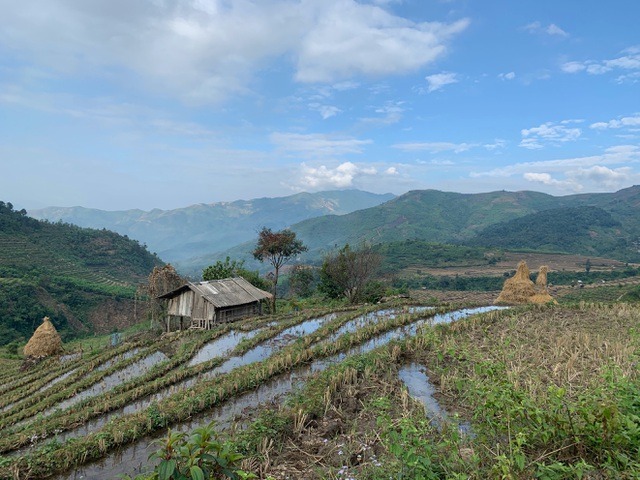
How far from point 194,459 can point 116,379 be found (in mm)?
11768

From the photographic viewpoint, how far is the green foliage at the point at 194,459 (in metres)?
3.86

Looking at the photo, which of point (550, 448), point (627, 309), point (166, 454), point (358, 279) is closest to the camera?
point (166, 454)

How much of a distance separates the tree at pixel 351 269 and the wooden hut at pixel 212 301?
7.45 meters

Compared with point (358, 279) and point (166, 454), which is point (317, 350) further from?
point (358, 279)

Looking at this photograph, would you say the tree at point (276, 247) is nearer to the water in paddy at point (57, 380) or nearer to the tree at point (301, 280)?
the tree at point (301, 280)

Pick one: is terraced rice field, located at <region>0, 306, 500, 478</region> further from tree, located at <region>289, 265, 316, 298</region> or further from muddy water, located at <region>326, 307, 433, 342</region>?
tree, located at <region>289, 265, 316, 298</region>

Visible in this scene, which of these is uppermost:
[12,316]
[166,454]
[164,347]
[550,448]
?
[166,454]

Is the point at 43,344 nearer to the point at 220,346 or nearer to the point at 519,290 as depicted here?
the point at 220,346

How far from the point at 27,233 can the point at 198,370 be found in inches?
2990

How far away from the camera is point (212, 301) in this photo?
73.1 ft

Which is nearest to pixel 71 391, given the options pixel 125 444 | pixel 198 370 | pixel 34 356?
pixel 198 370

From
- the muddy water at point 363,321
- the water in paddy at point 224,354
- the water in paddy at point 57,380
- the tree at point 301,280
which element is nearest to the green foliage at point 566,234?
the tree at point 301,280

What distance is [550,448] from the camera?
14.9ft

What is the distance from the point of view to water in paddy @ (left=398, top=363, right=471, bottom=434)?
648 centimetres
